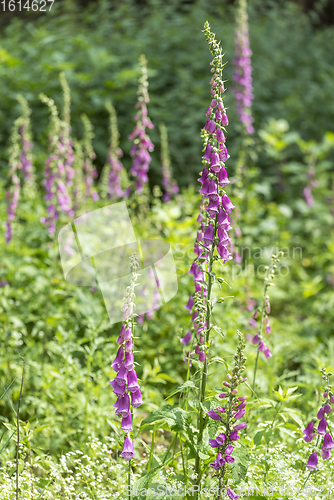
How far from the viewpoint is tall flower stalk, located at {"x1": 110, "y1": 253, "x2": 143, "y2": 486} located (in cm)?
197

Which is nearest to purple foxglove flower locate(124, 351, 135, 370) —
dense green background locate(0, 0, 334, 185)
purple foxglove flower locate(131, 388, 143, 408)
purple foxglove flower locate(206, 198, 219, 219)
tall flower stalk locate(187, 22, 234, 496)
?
purple foxglove flower locate(131, 388, 143, 408)

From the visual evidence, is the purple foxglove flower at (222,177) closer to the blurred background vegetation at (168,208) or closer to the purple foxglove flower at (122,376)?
the purple foxglove flower at (122,376)

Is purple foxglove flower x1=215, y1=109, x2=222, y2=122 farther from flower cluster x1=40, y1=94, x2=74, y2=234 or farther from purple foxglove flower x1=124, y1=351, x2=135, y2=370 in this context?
flower cluster x1=40, y1=94, x2=74, y2=234

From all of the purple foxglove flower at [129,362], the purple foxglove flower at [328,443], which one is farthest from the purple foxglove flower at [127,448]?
the purple foxglove flower at [328,443]

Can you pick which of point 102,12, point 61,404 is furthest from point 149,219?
point 102,12

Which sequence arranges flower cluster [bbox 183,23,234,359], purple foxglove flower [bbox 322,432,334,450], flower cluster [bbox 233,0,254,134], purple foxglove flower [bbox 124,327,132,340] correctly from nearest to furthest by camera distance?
1. purple foxglove flower [bbox 124,327,132,340]
2. flower cluster [bbox 183,23,234,359]
3. purple foxglove flower [bbox 322,432,334,450]
4. flower cluster [bbox 233,0,254,134]

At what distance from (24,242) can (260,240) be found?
301 cm

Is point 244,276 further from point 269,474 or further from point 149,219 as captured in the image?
point 269,474

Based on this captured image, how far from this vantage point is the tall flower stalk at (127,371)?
1.97m

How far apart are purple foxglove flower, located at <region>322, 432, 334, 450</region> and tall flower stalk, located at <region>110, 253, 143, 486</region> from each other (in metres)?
0.89

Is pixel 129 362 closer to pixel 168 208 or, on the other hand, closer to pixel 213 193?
pixel 213 193

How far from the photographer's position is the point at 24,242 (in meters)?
5.04

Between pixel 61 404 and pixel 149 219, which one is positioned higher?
pixel 149 219

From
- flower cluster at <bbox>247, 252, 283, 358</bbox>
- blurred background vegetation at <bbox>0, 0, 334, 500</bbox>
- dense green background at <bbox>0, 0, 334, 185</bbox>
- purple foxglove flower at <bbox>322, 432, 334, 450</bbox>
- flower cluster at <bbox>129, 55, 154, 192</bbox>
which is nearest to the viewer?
purple foxglove flower at <bbox>322, 432, 334, 450</bbox>
